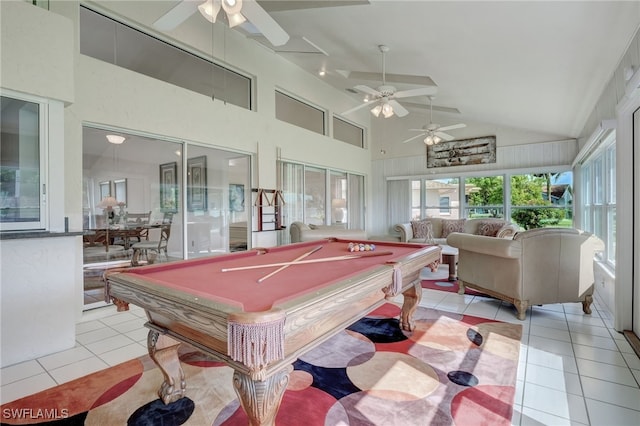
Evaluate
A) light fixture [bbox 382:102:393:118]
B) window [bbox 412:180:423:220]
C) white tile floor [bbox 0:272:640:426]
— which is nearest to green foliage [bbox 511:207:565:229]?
window [bbox 412:180:423:220]

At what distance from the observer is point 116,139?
3666 millimetres

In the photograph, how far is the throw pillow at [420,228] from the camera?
6.79 m

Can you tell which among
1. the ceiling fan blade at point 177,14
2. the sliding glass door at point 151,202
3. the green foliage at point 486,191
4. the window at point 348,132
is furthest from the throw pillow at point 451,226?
the ceiling fan blade at point 177,14

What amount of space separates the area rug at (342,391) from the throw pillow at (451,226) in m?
4.46

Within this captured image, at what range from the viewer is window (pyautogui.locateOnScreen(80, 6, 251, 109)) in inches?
135

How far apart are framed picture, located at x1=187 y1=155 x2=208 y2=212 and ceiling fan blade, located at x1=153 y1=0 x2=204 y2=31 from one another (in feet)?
6.95

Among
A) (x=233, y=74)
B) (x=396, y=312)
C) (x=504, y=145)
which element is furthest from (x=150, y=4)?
(x=504, y=145)

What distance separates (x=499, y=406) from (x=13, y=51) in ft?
13.5

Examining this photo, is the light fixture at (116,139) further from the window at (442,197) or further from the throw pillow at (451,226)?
the window at (442,197)

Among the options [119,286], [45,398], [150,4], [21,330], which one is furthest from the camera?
[150,4]

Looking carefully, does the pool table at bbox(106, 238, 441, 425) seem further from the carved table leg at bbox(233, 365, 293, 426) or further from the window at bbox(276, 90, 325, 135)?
the window at bbox(276, 90, 325, 135)

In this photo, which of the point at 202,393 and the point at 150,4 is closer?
the point at 202,393

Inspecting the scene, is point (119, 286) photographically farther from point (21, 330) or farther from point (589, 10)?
point (589, 10)

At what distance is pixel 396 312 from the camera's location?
341 centimetres
